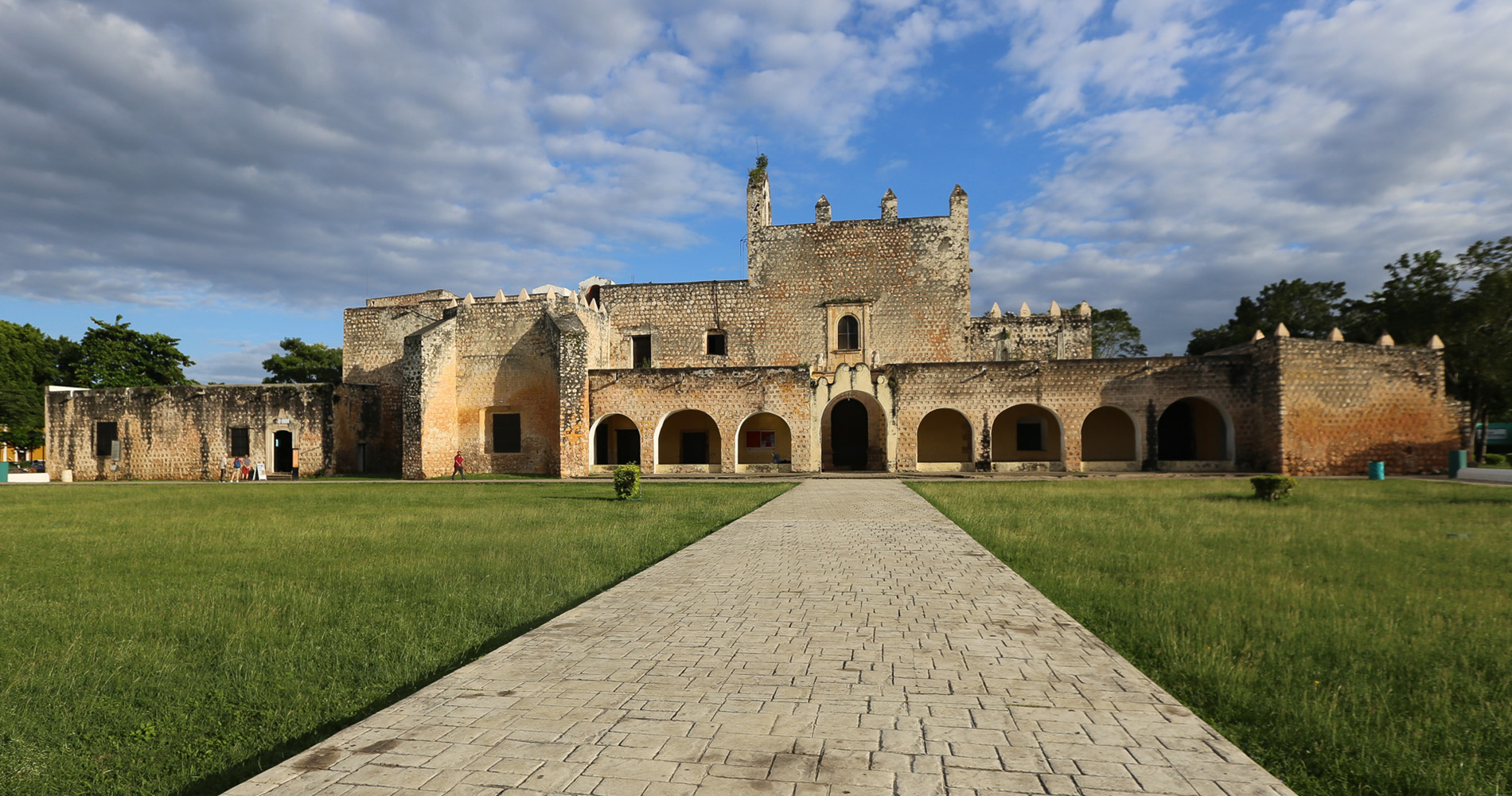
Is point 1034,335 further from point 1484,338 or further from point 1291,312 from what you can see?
point 1291,312

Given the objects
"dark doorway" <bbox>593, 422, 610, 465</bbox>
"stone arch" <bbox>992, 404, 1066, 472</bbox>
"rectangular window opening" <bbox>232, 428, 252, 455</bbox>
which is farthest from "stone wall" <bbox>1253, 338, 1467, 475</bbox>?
"rectangular window opening" <bbox>232, 428, 252, 455</bbox>

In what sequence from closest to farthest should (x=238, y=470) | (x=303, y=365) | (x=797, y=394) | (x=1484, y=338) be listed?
(x=1484, y=338) → (x=797, y=394) → (x=238, y=470) → (x=303, y=365)

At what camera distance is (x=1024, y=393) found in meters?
23.8

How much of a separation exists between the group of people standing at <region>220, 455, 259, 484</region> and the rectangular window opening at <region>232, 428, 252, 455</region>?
0.22 m

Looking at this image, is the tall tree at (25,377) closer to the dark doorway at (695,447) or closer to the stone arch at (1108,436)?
the dark doorway at (695,447)

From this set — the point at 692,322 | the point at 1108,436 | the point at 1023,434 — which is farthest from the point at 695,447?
the point at 1108,436

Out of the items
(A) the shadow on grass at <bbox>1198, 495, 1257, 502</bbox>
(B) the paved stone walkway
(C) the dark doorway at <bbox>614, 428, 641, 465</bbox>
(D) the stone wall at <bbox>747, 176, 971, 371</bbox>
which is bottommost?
(A) the shadow on grass at <bbox>1198, 495, 1257, 502</bbox>

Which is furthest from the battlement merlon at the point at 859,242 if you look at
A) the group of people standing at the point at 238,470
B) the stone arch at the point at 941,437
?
the group of people standing at the point at 238,470

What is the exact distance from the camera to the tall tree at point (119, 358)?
38.0 meters

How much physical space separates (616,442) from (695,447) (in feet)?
9.80

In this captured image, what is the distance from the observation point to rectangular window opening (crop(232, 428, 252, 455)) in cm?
2748

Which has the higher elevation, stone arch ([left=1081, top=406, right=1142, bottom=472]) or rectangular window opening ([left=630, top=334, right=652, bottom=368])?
rectangular window opening ([left=630, top=334, right=652, bottom=368])

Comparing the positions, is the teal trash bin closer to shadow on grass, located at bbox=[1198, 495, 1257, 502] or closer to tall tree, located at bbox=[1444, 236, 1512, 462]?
tall tree, located at bbox=[1444, 236, 1512, 462]

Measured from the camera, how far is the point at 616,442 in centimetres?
2736
